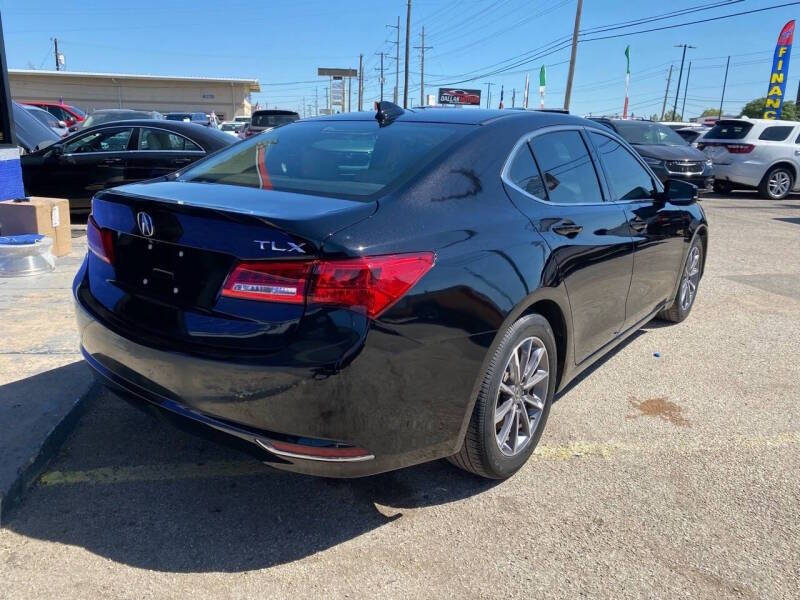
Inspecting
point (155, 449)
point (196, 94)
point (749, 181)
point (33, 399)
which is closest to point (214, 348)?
point (155, 449)

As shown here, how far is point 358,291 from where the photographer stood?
2.16 meters

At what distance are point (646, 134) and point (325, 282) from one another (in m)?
14.1

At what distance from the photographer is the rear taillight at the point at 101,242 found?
2.71 metres

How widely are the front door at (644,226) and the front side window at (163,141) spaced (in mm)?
6626

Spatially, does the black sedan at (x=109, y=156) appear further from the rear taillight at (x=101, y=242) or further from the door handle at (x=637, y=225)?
the door handle at (x=637, y=225)

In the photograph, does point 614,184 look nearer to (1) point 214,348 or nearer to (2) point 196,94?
(1) point 214,348

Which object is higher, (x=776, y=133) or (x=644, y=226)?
(x=776, y=133)

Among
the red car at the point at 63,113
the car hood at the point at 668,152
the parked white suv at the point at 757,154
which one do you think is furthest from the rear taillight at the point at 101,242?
the red car at the point at 63,113

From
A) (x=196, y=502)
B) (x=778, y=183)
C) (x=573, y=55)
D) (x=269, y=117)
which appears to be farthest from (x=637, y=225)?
Result: (x=573, y=55)

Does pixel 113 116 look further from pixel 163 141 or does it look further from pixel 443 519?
pixel 443 519

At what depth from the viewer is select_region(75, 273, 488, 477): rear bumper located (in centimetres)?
218

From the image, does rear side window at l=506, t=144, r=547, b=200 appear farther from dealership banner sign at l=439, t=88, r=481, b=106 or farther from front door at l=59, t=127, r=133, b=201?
dealership banner sign at l=439, t=88, r=481, b=106

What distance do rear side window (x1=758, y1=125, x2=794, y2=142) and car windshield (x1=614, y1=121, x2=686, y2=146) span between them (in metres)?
1.97

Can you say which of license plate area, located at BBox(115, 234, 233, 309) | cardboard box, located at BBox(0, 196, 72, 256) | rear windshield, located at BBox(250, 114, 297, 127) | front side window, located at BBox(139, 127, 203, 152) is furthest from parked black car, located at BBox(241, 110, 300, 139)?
license plate area, located at BBox(115, 234, 233, 309)
